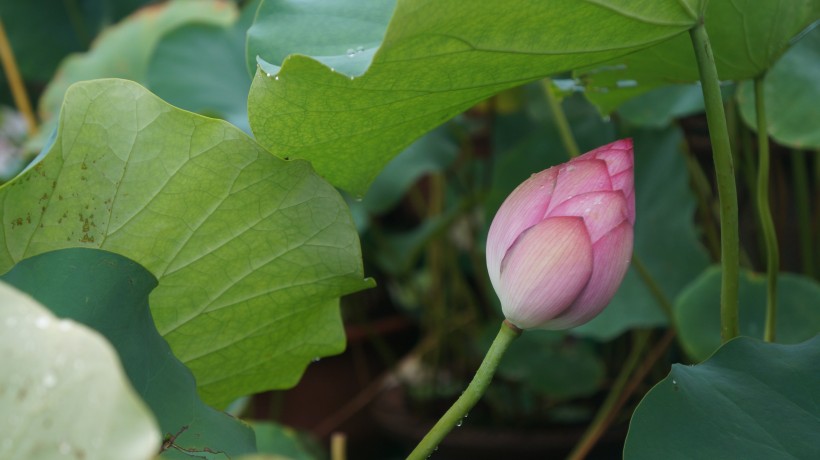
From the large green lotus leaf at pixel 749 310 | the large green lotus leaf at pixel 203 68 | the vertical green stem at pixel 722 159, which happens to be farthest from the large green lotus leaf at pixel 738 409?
the large green lotus leaf at pixel 203 68

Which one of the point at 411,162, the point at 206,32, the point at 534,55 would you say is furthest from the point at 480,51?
the point at 206,32

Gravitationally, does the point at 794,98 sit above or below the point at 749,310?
above

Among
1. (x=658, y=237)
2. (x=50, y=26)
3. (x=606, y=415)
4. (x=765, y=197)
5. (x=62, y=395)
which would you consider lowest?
(x=606, y=415)

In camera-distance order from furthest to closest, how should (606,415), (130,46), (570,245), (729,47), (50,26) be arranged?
(50,26)
(130,46)
(606,415)
(729,47)
(570,245)

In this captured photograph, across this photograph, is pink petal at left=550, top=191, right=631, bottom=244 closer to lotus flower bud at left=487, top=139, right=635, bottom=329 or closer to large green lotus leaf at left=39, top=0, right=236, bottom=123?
lotus flower bud at left=487, top=139, right=635, bottom=329

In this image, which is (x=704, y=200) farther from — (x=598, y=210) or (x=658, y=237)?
(x=598, y=210)

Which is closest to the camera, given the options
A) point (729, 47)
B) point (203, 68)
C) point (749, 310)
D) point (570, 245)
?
point (570, 245)

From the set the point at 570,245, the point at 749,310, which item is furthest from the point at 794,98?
the point at 570,245

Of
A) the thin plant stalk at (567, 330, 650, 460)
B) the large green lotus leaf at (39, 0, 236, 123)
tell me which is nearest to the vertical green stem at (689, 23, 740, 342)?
the thin plant stalk at (567, 330, 650, 460)
